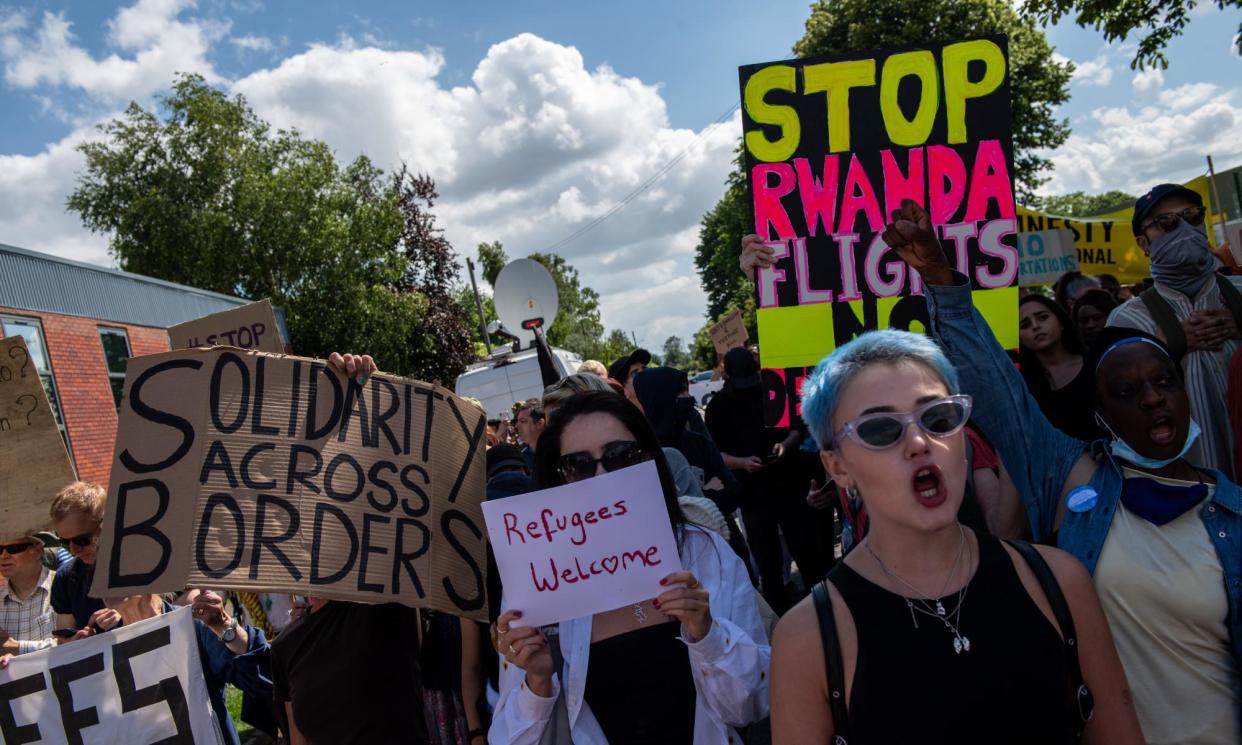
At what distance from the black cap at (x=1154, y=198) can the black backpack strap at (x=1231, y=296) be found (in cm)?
32

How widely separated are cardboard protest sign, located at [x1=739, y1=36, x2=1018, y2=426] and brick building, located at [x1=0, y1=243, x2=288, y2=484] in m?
13.3

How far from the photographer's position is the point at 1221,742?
2053mm

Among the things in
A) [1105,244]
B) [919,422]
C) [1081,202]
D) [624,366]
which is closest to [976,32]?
[1105,244]

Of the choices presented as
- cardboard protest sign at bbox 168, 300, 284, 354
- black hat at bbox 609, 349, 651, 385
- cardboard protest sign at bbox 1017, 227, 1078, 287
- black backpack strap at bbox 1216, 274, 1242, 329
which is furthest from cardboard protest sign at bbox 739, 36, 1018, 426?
cardboard protest sign at bbox 1017, 227, 1078, 287

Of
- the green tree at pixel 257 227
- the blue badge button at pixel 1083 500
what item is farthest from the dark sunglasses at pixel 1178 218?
the green tree at pixel 257 227

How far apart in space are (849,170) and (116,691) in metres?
3.61

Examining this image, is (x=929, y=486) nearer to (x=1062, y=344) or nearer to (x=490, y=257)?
(x=1062, y=344)

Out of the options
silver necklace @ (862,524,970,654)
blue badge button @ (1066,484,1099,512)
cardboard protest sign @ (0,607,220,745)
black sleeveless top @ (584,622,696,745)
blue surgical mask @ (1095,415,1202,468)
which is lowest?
cardboard protest sign @ (0,607,220,745)

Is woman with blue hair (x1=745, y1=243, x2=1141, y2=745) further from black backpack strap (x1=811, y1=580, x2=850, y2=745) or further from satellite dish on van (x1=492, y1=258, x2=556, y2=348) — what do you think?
satellite dish on van (x1=492, y1=258, x2=556, y2=348)

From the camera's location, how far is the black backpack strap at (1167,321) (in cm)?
333

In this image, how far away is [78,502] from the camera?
3797 millimetres

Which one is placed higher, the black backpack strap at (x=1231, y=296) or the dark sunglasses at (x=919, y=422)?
the black backpack strap at (x=1231, y=296)

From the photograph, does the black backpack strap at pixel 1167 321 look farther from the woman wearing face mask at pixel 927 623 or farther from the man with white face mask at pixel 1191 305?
the woman wearing face mask at pixel 927 623

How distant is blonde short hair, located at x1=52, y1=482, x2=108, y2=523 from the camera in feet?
12.3
